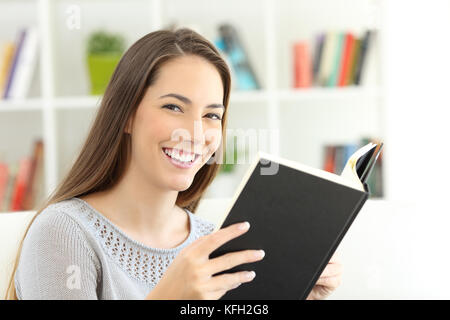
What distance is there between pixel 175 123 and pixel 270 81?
5.13 feet

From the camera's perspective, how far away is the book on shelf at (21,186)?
8.64ft

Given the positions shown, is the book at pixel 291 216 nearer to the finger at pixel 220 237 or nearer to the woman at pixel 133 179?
the finger at pixel 220 237

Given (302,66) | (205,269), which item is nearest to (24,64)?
(302,66)

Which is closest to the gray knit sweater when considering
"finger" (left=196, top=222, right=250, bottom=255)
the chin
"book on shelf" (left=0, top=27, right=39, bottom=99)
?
the chin

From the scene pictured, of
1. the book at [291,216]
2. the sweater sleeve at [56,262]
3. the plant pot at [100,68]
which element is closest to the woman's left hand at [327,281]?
the book at [291,216]

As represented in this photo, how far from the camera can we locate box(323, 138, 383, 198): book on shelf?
8.71ft

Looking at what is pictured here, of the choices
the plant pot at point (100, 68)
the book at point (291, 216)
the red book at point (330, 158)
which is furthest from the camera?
the red book at point (330, 158)

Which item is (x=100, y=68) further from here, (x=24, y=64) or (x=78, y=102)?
(x=24, y=64)

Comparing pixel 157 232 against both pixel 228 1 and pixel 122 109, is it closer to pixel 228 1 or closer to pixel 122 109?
pixel 122 109

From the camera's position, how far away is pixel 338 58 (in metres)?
2.66

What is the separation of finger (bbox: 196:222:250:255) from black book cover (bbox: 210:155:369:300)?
0.02m

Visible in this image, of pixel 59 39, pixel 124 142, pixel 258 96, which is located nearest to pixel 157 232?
pixel 124 142

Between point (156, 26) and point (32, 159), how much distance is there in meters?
0.85

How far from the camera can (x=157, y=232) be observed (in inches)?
50.6
